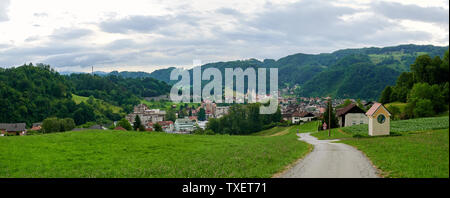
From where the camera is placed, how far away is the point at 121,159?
18750mm

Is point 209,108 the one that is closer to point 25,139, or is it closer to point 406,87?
point 406,87

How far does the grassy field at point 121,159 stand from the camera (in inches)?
520

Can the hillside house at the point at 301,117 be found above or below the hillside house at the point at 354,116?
below

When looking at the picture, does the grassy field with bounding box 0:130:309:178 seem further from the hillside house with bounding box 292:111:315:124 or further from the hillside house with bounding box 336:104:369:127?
the hillside house with bounding box 292:111:315:124

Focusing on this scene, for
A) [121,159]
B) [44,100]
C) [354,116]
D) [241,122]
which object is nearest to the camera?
[121,159]

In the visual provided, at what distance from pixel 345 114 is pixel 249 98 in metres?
105

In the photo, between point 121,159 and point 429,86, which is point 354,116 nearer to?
point 429,86

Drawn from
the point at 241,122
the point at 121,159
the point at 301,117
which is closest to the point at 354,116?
the point at 301,117

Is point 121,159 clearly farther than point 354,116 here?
No

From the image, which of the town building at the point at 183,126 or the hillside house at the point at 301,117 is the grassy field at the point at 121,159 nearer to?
the hillside house at the point at 301,117

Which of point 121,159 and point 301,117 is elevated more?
point 121,159

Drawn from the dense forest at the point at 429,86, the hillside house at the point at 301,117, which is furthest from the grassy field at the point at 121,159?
the hillside house at the point at 301,117

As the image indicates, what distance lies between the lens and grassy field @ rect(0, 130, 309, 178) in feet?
43.4
